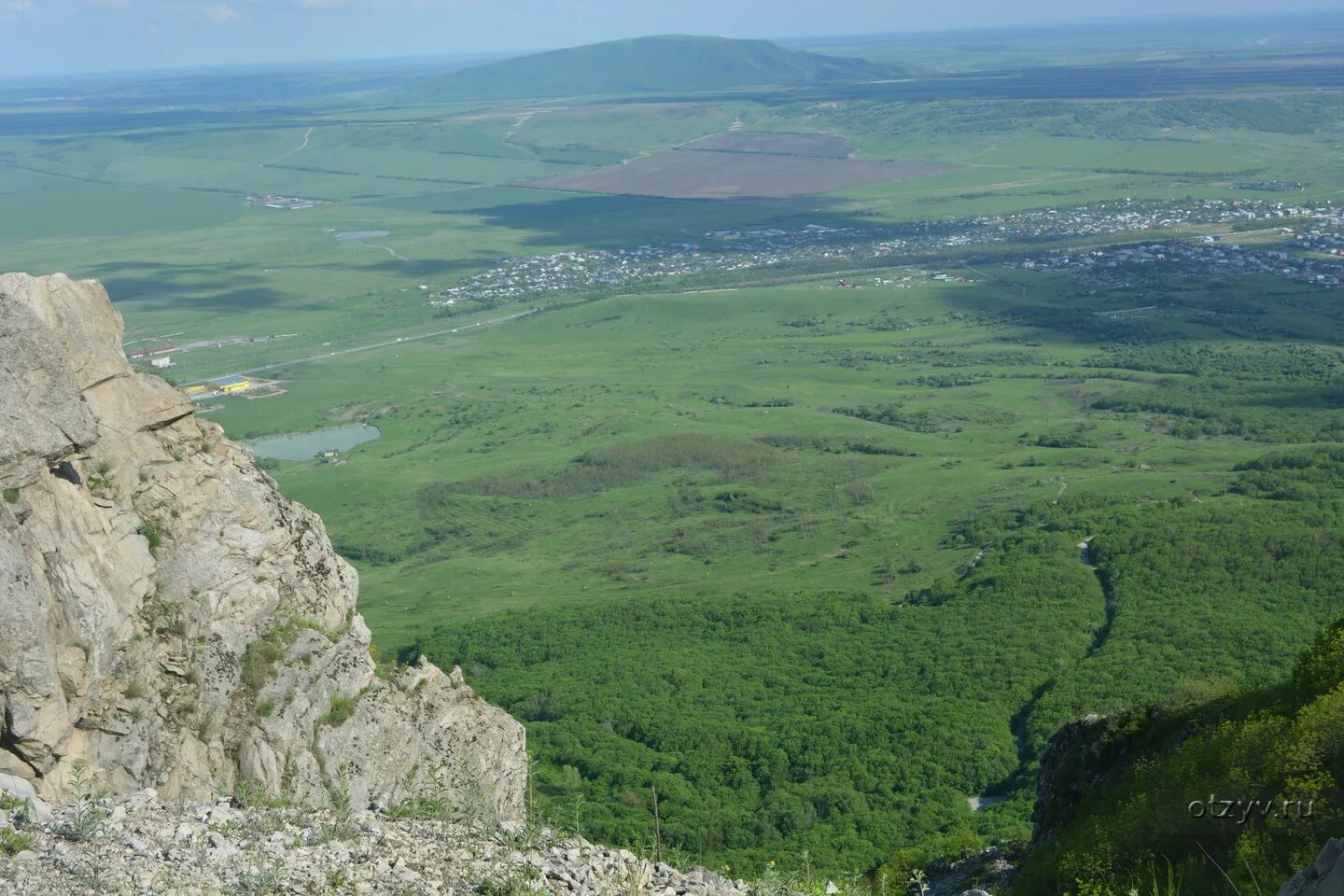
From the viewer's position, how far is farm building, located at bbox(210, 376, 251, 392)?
123075 millimetres

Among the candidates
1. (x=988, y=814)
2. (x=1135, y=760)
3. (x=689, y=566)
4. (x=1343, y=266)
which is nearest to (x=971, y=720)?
(x=988, y=814)

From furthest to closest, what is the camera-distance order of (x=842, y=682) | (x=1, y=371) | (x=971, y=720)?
(x=842, y=682), (x=971, y=720), (x=1, y=371)

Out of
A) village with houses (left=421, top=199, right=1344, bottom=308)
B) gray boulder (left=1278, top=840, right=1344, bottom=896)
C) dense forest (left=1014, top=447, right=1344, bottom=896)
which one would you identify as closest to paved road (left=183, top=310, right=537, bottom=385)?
village with houses (left=421, top=199, right=1344, bottom=308)

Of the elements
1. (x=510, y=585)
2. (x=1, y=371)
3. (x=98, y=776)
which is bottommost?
(x=510, y=585)

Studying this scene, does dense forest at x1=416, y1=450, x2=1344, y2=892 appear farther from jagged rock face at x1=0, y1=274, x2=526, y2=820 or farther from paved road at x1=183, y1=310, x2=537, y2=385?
paved road at x1=183, y1=310, x2=537, y2=385

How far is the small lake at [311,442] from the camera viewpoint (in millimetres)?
104875

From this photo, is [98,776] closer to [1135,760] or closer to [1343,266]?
[1135,760]

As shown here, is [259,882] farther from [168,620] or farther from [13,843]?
[168,620]

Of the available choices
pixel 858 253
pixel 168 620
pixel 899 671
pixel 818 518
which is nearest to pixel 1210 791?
pixel 168 620

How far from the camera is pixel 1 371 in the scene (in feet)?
71.3

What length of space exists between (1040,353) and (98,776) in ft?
373

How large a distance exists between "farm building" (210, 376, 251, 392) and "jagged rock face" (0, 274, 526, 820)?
327 feet

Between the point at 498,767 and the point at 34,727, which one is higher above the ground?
the point at 34,727

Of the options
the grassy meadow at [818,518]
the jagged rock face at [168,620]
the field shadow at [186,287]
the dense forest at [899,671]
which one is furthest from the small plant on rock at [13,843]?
the field shadow at [186,287]
